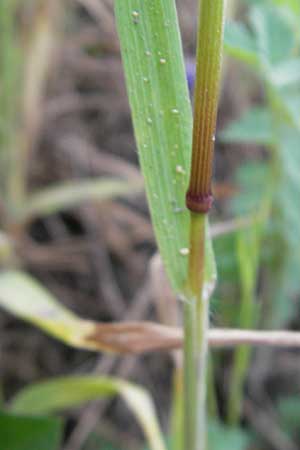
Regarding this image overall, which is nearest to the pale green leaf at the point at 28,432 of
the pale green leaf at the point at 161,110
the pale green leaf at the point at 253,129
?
the pale green leaf at the point at 161,110

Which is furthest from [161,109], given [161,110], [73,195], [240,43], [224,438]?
[73,195]

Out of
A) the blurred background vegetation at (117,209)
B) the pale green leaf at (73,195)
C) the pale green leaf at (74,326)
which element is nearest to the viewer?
the pale green leaf at (74,326)

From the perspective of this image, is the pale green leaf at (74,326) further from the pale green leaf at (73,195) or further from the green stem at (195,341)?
the pale green leaf at (73,195)

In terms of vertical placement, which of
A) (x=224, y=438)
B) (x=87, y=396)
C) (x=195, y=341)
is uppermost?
(x=195, y=341)

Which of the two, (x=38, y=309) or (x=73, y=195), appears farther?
(x=73, y=195)

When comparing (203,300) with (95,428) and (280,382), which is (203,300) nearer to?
(95,428)

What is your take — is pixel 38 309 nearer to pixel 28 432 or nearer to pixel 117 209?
pixel 28 432
